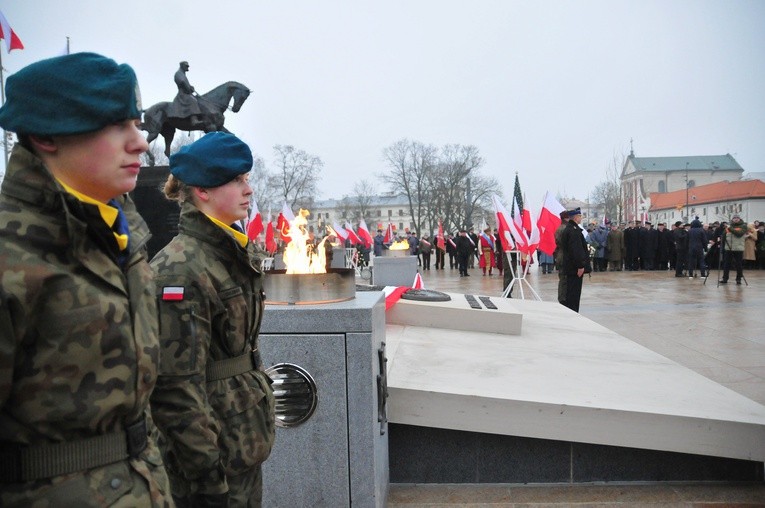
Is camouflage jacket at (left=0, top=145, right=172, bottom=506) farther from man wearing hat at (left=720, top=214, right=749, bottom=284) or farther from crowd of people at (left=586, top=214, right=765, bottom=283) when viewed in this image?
crowd of people at (left=586, top=214, right=765, bottom=283)

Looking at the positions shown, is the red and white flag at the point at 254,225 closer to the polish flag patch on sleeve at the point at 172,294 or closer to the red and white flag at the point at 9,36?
the red and white flag at the point at 9,36

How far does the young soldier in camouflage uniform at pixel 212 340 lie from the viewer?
2.05 meters

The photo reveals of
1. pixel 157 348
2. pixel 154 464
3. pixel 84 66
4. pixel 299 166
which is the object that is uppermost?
pixel 299 166

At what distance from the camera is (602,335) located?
22.9 ft

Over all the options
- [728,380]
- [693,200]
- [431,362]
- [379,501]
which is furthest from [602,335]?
[693,200]

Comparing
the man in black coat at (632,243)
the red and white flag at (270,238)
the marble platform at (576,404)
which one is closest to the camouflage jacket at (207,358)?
the marble platform at (576,404)

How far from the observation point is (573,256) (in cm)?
1027

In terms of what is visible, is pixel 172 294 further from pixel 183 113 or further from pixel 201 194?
pixel 183 113

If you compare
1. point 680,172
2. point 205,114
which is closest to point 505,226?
Result: point 205,114

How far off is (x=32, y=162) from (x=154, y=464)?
76cm

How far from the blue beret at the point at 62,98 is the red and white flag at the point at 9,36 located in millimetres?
12099

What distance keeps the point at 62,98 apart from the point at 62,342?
54 cm

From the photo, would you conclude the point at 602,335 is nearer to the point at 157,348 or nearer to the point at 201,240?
the point at 201,240

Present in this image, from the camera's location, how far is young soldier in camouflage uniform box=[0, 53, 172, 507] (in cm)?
138
